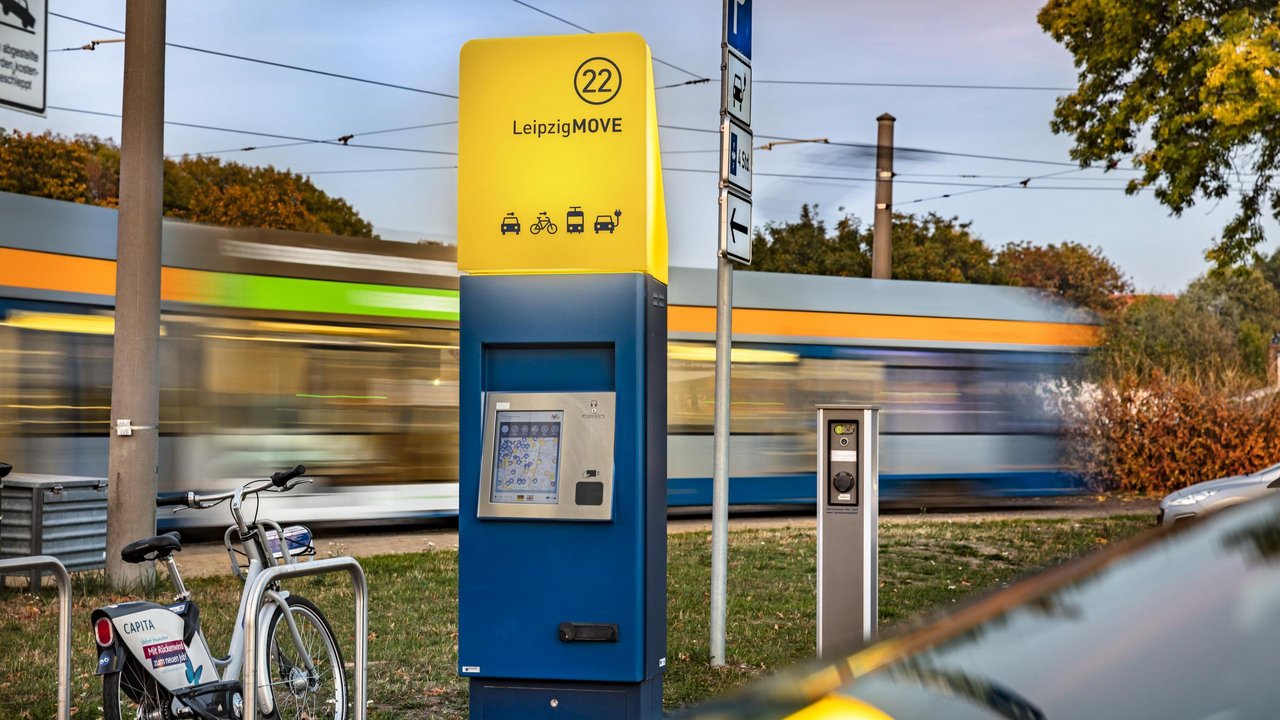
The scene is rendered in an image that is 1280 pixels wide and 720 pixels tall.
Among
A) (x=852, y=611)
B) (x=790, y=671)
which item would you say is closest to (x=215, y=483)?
(x=852, y=611)

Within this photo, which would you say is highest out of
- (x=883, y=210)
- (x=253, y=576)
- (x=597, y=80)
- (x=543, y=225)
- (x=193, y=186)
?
(x=193, y=186)

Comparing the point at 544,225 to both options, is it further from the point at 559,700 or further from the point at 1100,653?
the point at 1100,653

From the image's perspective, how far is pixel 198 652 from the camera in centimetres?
488

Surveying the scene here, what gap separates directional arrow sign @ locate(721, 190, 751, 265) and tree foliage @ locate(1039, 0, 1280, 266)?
9.56 metres

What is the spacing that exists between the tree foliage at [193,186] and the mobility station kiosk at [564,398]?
37349mm

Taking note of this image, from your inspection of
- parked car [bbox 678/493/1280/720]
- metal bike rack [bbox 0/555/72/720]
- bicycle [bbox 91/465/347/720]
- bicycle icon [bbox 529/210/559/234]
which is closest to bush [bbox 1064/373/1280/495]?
bicycle icon [bbox 529/210/559/234]

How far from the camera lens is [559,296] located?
5336 millimetres

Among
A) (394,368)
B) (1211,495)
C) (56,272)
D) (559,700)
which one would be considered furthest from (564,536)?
(1211,495)

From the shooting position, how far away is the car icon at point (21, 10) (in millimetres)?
4997

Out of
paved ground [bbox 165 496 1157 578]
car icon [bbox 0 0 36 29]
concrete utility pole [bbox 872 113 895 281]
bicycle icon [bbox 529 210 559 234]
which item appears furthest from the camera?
concrete utility pole [bbox 872 113 895 281]

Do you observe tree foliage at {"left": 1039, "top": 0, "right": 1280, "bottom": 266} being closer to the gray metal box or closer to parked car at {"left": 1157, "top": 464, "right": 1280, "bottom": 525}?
parked car at {"left": 1157, "top": 464, "right": 1280, "bottom": 525}

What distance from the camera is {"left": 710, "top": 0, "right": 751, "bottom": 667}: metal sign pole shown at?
716 cm

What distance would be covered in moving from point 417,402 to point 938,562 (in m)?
6.49

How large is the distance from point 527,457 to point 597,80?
162 cm
